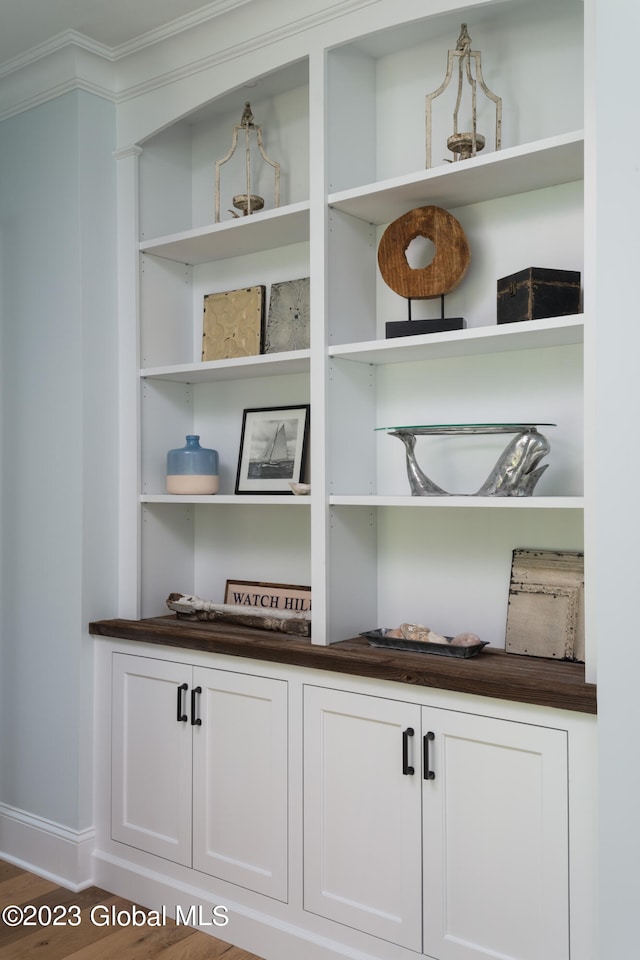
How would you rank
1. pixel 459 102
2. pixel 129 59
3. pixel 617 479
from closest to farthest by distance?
pixel 617 479 → pixel 459 102 → pixel 129 59

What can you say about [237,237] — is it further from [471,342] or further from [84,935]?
[84,935]

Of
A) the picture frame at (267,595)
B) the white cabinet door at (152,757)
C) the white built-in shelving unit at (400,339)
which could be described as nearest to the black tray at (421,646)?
the white built-in shelving unit at (400,339)

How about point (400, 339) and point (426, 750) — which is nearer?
point (426, 750)

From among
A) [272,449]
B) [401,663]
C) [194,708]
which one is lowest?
[194,708]

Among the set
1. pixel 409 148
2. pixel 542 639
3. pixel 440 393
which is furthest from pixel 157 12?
pixel 542 639

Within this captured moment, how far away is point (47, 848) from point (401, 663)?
5.13 feet

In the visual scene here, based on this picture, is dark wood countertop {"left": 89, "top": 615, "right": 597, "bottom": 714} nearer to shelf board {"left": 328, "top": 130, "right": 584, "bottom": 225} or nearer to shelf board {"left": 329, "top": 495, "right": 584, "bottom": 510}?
shelf board {"left": 329, "top": 495, "right": 584, "bottom": 510}

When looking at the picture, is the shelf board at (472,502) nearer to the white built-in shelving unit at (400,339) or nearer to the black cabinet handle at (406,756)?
the white built-in shelving unit at (400,339)

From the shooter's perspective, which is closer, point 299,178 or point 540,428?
point 540,428

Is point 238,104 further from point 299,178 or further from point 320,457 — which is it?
point 320,457

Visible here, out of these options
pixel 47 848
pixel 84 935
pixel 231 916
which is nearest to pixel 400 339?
pixel 231 916

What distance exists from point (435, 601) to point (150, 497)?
3.39 ft

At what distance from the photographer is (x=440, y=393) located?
253cm

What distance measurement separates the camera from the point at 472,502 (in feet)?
7.06
